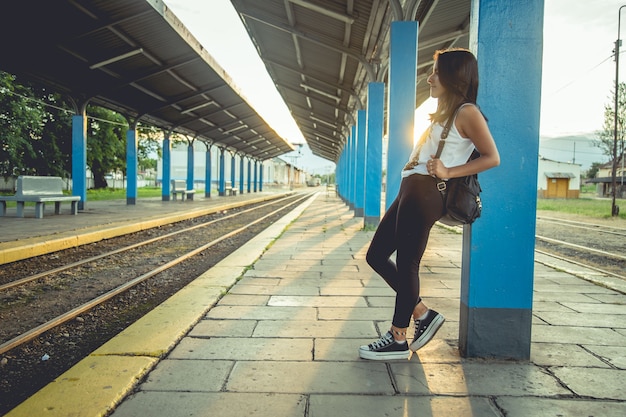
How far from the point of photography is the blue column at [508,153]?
2.41 m

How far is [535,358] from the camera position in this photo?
8.27ft

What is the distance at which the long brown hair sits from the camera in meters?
2.21

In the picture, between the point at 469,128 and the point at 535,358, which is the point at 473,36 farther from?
the point at 535,358

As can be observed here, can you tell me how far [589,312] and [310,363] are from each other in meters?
2.52

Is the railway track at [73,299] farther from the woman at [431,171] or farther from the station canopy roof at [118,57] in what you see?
the station canopy roof at [118,57]

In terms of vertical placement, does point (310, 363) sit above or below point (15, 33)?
below

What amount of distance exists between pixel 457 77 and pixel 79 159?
50.1ft

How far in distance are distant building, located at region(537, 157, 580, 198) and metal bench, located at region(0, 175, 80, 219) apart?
1730 inches

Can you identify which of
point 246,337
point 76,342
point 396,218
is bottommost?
point 76,342

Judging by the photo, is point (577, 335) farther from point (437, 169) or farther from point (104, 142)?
point (104, 142)

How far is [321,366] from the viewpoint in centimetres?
236

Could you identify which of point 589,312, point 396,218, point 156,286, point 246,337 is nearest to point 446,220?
point 396,218

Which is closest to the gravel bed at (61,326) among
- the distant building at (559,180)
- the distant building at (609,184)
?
the distant building at (559,180)

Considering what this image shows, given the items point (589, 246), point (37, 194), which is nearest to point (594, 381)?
point (589, 246)
